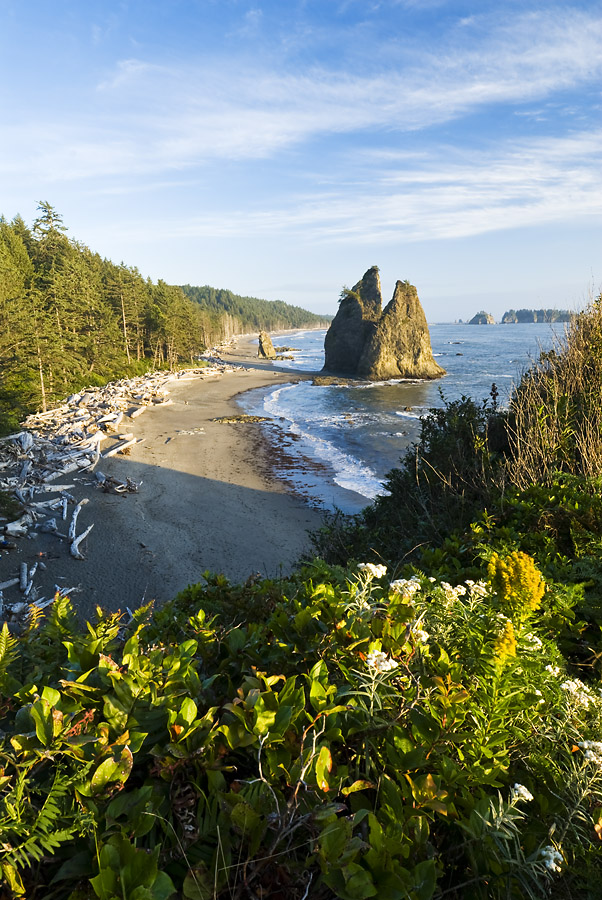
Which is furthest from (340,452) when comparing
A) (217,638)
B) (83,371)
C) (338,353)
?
(338,353)

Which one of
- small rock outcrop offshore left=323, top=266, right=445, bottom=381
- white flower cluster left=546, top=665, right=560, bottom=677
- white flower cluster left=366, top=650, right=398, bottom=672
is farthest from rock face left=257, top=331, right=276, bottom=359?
white flower cluster left=366, top=650, right=398, bottom=672

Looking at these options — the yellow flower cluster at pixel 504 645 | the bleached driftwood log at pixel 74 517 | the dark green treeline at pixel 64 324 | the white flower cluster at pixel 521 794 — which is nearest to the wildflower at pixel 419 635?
the yellow flower cluster at pixel 504 645

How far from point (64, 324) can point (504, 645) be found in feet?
129

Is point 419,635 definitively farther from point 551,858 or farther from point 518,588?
point 551,858

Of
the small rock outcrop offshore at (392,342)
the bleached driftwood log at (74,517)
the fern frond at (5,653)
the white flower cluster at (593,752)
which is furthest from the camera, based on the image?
the small rock outcrop offshore at (392,342)

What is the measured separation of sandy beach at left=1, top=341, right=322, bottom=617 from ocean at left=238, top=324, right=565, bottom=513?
4.89 feet

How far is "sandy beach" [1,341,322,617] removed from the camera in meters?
9.95

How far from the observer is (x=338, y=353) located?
64438 mm

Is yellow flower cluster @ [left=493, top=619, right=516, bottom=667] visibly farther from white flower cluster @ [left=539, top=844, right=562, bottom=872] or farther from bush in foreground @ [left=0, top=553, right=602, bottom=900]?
white flower cluster @ [left=539, top=844, right=562, bottom=872]

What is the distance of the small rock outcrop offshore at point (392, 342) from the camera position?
187ft

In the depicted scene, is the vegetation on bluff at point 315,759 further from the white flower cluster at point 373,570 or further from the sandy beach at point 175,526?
the sandy beach at point 175,526

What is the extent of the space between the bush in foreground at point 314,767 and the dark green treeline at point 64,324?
61.3 feet

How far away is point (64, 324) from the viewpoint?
3491 cm

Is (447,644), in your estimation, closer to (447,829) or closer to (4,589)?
(447,829)
